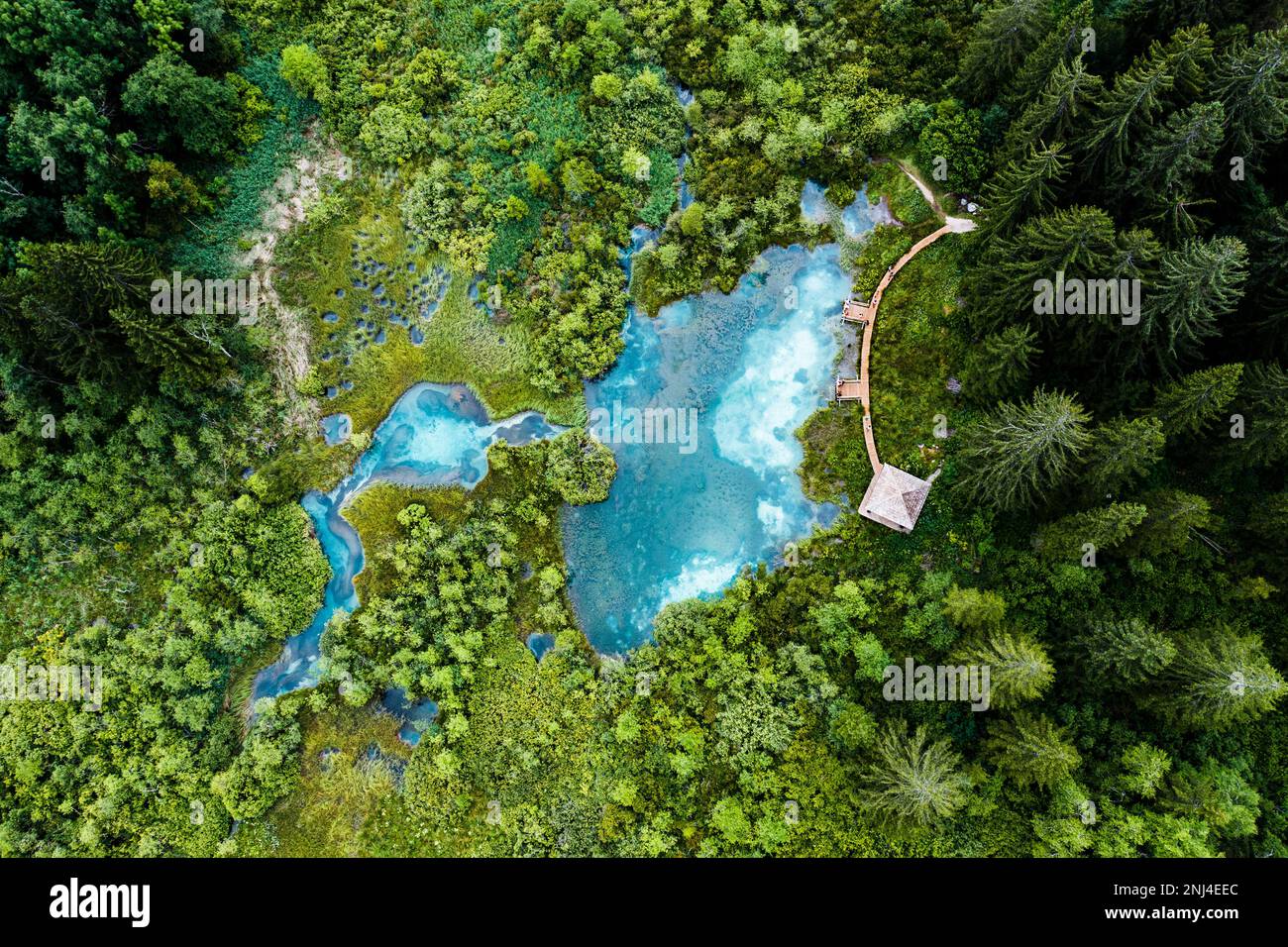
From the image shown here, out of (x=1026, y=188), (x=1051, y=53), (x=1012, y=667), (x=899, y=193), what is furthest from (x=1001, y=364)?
(x=1051, y=53)

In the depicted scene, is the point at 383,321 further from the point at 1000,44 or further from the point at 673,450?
the point at 1000,44

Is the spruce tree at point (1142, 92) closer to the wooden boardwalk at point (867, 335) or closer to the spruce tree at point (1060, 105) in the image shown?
the spruce tree at point (1060, 105)

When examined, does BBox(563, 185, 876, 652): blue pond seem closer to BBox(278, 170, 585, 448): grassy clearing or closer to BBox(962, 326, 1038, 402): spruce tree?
BBox(278, 170, 585, 448): grassy clearing

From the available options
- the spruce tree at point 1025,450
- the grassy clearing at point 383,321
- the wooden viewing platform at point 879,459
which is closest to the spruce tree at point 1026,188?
the wooden viewing platform at point 879,459

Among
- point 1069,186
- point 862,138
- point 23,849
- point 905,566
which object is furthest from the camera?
point 862,138

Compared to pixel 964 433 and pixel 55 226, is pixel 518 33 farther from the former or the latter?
pixel 964 433

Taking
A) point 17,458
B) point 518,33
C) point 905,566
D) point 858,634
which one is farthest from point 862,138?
point 17,458
